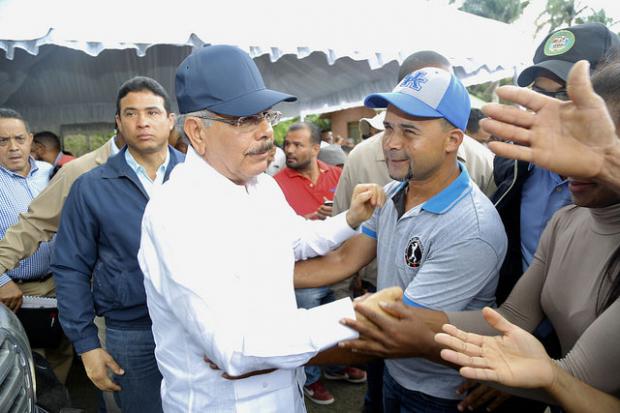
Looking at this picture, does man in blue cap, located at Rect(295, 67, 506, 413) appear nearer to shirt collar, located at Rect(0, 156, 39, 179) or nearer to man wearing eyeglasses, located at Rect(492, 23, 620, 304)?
man wearing eyeglasses, located at Rect(492, 23, 620, 304)

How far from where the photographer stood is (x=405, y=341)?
1.60 m

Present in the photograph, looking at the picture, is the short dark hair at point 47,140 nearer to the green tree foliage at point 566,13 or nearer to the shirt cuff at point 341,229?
the shirt cuff at point 341,229

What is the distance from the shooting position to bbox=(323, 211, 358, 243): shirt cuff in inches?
83.8

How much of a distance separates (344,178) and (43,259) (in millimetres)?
2397

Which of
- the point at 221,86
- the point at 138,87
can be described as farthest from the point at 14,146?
the point at 221,86

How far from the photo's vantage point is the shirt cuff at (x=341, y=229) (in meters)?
2.13

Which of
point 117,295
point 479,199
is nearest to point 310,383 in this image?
point 117,295

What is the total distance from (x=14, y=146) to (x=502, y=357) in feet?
13.1

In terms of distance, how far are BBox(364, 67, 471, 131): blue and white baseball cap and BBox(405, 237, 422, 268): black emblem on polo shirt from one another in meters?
0.50

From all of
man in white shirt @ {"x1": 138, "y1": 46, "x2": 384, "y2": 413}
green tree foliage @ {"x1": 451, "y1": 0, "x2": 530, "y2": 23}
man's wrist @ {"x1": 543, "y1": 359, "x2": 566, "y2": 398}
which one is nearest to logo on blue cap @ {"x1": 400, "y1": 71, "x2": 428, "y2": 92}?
man in white shirt @ {"x1": 138, "y1": 46, "x2": 384, "y2": 413}

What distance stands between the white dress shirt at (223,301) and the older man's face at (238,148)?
0.06 metres

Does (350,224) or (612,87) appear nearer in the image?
(612,87)

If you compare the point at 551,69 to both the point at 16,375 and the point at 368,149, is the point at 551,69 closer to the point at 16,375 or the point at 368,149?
the point at 368,149

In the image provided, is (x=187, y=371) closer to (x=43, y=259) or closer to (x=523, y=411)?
(x=523, y=411)
